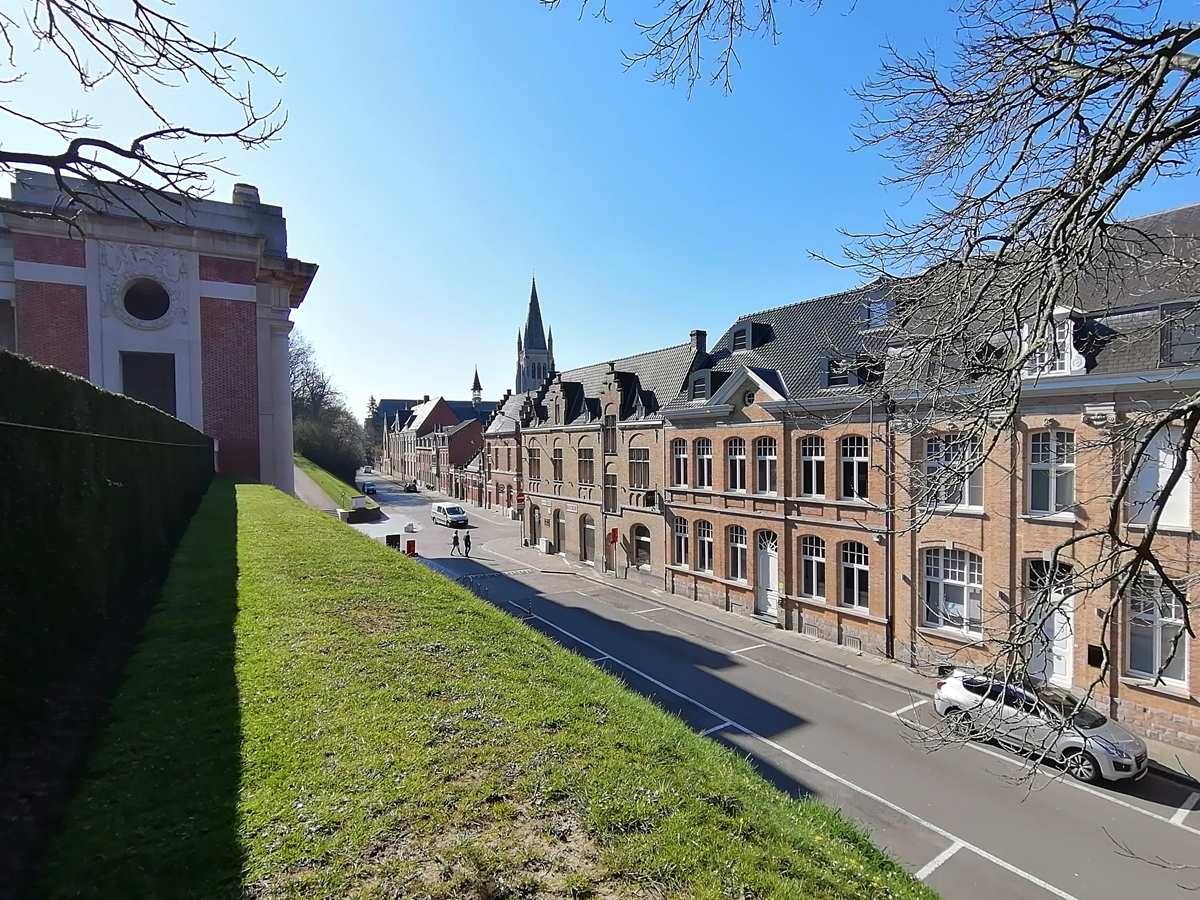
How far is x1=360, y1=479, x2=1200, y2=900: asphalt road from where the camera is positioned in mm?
8156

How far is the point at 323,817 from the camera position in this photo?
3152mm

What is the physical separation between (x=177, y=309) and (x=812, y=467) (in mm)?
22682

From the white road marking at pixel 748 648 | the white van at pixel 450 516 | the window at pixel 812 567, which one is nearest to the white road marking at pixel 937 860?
the white road marking at pixel 748 648

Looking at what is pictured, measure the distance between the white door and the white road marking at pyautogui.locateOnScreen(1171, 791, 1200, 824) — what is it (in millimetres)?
10063

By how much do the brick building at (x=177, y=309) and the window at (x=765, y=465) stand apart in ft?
61.2

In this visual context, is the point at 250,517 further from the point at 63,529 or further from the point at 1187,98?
the point at 1187,98

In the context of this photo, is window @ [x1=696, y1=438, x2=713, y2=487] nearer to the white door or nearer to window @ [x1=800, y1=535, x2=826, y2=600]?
the white door

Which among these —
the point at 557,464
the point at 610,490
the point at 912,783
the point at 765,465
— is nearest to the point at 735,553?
the point at 765,465

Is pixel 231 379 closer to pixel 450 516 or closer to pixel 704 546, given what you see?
pixel 704 546

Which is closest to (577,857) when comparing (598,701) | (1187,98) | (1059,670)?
(598,701)

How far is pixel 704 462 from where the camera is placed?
71.8 ft

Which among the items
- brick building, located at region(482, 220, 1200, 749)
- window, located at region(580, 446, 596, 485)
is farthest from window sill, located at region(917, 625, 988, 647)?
window, located at region(580, 446, 596, 485)

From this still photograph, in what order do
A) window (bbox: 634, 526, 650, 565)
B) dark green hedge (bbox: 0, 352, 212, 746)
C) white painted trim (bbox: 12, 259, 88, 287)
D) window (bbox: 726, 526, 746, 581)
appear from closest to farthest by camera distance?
1. dark green hedge (bbox: 0, 352, 212, 746)
2. white painted trim (bbox: 12, 259, 88, 287)
3. window (bbox: 726, 526, 746, 581)
4. window (bbox: 634, 526, 650, 565)

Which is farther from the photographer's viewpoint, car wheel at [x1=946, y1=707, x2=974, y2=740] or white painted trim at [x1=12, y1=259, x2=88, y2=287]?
white painted trim at [x1=12, y1=259, x2=88, y2=287]
